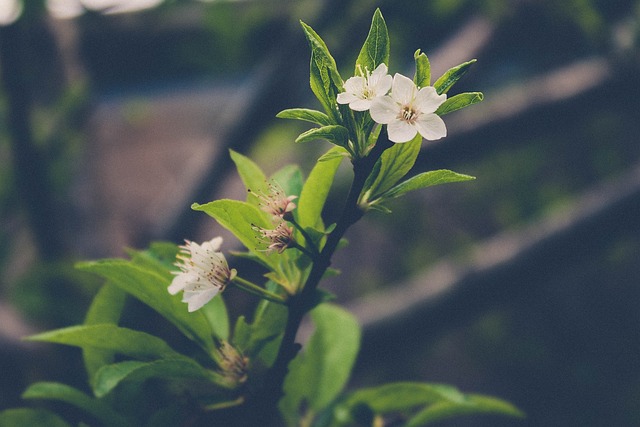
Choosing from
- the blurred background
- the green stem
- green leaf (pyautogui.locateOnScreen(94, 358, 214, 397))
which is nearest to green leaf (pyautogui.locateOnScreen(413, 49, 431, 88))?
the green stem

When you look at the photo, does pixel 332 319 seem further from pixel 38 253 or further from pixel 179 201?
pixel 38 253

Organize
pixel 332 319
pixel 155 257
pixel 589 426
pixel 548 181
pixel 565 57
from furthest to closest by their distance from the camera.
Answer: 1. pixel 548 181
2. pixel 589 426
3. pixel 565 57
4. pixel 332 319
5. pixel 155 257

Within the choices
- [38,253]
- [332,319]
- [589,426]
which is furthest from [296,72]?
[589,426]

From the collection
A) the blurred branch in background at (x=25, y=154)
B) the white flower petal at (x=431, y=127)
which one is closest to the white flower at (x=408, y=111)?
the white flower petal at (x=431, y=127)

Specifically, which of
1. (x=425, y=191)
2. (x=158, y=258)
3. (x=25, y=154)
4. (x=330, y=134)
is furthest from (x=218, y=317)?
(x=425, y=191)

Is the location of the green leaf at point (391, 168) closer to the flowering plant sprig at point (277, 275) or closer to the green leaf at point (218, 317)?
the flowering plant sprig at point (277, 275)

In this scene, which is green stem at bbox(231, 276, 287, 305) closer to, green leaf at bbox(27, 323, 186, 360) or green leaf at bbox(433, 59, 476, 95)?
green leaf at bbox(27, 323, 186, 360)

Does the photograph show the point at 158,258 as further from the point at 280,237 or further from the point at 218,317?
the point at 280,237
